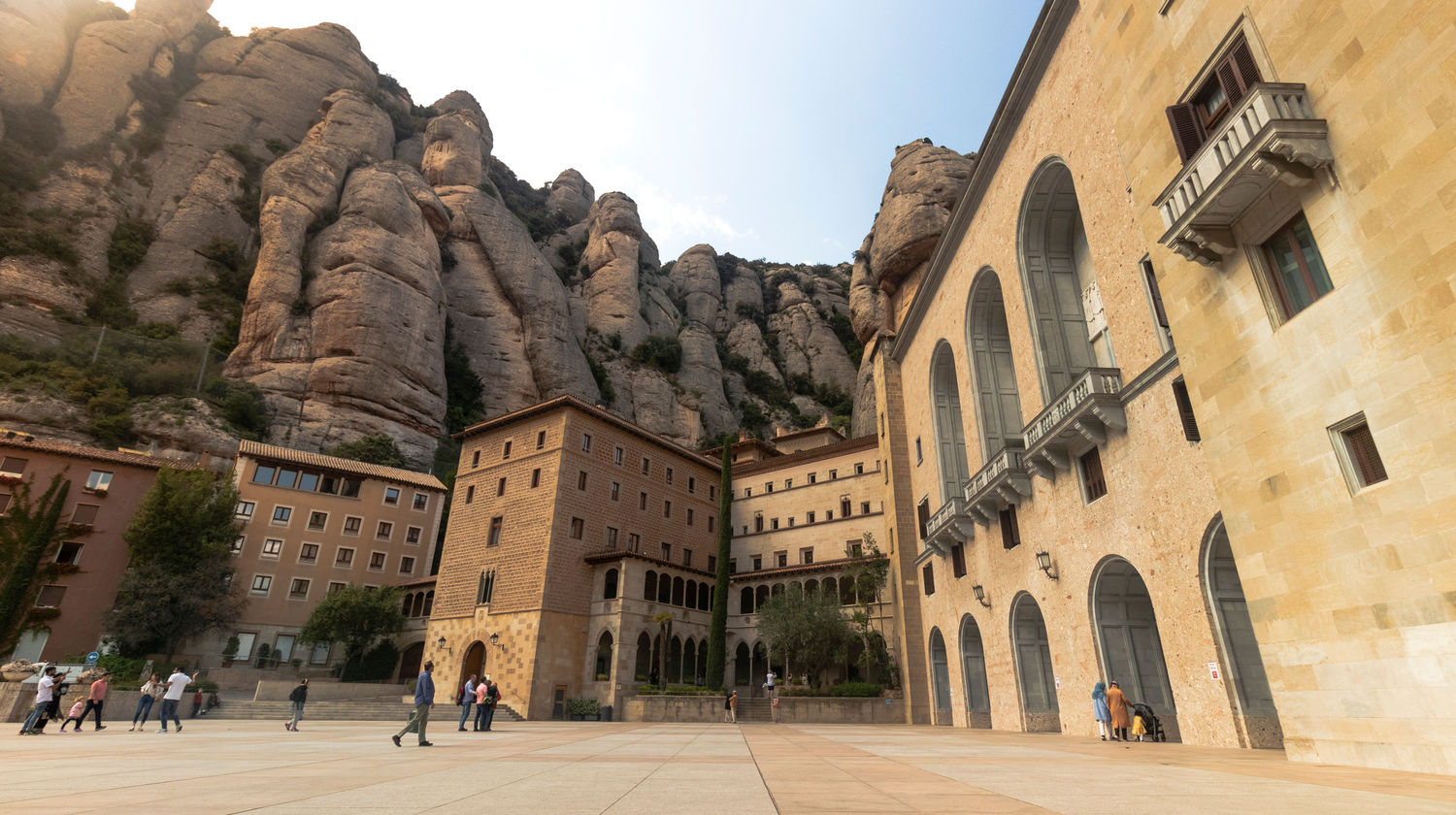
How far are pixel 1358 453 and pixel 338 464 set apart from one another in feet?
171

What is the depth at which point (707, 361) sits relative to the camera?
8094cm

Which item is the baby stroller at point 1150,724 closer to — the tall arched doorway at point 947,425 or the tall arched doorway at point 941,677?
the tall arched doorway at point 941,677

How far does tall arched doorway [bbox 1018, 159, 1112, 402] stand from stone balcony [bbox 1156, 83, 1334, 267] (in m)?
8.24

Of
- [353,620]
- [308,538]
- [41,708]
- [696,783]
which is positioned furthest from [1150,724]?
[308,538]

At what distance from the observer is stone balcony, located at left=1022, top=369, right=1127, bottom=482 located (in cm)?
1515

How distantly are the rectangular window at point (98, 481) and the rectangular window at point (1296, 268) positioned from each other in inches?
2106

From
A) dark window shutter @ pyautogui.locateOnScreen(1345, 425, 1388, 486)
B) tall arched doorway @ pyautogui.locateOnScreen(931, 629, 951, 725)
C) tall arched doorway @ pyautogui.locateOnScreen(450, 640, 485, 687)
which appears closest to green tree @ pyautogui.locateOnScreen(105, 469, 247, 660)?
tall arched doorway @ pyautogui.locateOnScreen(450, 640, 485, 687)

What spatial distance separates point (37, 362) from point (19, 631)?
20995 mm

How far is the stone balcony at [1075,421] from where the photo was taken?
15148 millimetres

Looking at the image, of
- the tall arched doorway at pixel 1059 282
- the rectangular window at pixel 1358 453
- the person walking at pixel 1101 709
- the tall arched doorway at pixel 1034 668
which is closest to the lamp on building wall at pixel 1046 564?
the tall arched doorway at pixel 1034 668

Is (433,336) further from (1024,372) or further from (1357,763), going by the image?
(1357,763)

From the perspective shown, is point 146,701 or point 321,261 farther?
point 321,261

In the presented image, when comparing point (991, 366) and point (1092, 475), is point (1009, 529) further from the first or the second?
point (991, 366)

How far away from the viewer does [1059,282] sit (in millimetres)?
20375
